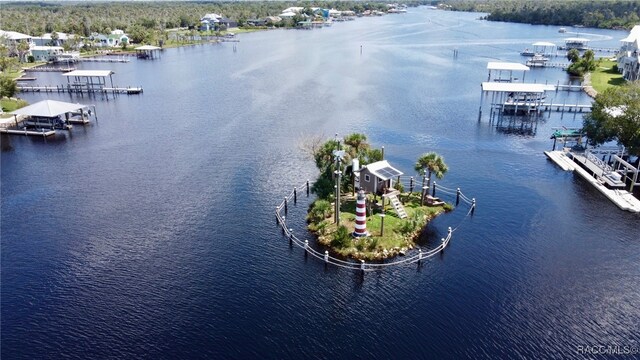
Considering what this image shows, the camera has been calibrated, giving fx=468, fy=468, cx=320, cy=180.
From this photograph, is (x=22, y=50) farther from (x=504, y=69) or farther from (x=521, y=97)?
(x=521, y=97)

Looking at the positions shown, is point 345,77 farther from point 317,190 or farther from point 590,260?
point 590,260

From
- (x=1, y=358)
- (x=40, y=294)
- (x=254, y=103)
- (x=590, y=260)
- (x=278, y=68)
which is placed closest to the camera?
(x=1, y=358)

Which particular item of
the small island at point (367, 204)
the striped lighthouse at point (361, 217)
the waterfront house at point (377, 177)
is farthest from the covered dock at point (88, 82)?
the striped lighthouse at point (361, 217)

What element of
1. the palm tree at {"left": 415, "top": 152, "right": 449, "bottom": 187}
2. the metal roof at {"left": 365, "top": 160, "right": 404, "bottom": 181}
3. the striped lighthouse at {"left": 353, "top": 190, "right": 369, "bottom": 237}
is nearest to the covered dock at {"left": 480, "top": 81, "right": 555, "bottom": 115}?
the palm tree at {"left": 415, "top": 152, "right": 449, "bottom": 187}

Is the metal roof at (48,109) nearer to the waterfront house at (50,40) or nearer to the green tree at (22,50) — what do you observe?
the green tree at (22,50)

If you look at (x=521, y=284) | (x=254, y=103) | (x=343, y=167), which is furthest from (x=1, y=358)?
(x=254, y=103)

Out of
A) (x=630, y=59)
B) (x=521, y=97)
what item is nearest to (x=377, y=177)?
(x=521, y=97)
